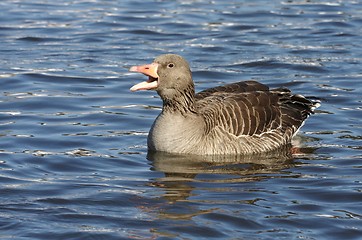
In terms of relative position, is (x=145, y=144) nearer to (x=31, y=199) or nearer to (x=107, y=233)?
(x=31, y=199)

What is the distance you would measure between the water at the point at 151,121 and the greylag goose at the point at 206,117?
0.73ft

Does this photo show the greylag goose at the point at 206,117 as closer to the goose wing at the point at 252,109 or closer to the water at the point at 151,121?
the goose wing at the point at 252,109

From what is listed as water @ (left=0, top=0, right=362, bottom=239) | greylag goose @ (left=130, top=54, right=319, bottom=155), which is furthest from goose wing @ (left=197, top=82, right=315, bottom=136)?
water @ (left=0, top=0, right=362, bottom=239)

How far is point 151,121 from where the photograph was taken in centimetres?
1593

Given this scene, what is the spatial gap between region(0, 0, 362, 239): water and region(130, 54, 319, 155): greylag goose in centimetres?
22

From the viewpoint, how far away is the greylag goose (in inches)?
536

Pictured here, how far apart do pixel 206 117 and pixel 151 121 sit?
208 centimetres

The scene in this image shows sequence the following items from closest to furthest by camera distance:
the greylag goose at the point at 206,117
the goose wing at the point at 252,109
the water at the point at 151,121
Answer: the water at the point at 151,121
the greylag goose at the point at 206,117
the goose wing at the point at 252,109

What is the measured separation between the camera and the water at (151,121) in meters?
11.0

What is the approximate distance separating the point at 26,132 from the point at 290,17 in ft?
35.0

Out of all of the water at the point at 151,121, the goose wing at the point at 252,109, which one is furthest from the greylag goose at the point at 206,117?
the water at the point at 151,121

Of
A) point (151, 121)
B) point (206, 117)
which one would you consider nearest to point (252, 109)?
point (206, 117)

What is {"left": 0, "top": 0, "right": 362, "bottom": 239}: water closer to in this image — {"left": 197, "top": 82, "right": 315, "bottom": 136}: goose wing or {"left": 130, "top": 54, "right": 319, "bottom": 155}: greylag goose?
{"left": 130, "top": 54, "right": 319, "bottom": 155}: greylag goose

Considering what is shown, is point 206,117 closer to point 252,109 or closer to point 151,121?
point 252,109
